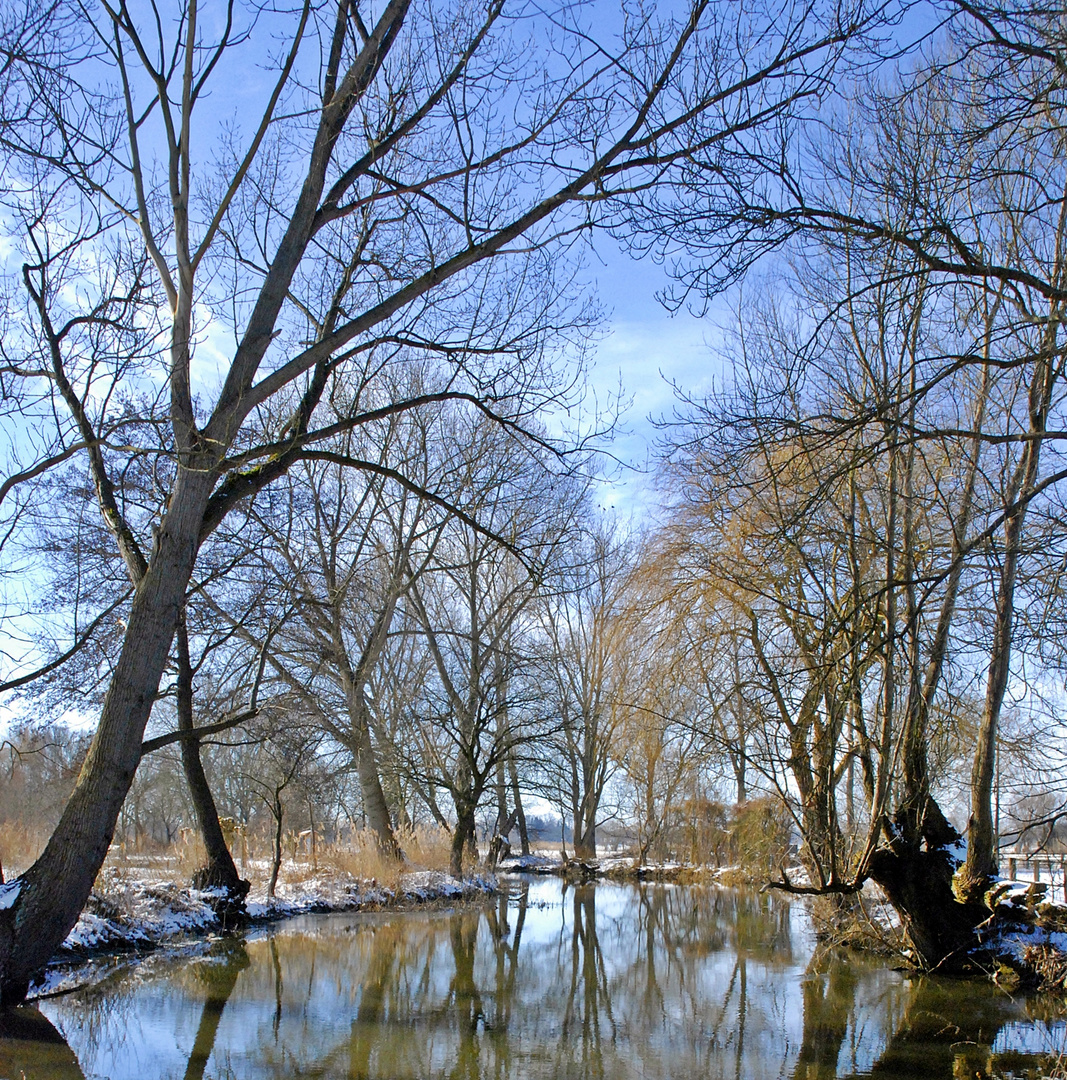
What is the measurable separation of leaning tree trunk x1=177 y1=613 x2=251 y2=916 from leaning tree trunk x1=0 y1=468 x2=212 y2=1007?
5.97 metres

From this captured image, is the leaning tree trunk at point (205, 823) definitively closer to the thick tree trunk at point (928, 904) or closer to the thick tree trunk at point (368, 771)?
the thick tree trunk at point (368, 771)

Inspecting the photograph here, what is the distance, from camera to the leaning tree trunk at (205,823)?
1190 centimetres

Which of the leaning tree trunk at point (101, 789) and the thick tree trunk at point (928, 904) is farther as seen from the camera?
the thick tree trunk at point (928, 904)

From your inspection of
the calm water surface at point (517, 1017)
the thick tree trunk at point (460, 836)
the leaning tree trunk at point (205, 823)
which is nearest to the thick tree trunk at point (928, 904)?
the calm water surface at point (517, 1017)

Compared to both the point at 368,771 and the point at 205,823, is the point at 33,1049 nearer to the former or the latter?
the point at 205,823

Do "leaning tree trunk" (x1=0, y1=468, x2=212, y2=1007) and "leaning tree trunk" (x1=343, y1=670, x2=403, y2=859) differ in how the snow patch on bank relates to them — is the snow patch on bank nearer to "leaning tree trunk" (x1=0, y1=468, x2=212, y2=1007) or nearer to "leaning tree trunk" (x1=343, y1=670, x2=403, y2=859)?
"leaning tree trunk" (x1=343, y1=670, x2=403, y2=859)

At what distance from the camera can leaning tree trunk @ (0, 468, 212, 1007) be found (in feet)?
18.8

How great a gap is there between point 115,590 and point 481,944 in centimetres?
625

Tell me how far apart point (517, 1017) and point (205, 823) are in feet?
22.7

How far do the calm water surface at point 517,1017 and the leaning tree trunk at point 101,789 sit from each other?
53 centimetres

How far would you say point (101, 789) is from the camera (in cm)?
582

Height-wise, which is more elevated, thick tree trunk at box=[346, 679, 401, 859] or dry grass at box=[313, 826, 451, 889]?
thick tree trunk at box=[346, 679, 401, 859]

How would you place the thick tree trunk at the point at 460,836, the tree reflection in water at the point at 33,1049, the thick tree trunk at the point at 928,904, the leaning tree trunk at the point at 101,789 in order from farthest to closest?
the thick tree trunk at the point at 460,836 < the thick tree trunk at the point at 928,904 < the leaning tree trunk at the point at 101,789 < the tree reflection in water at the point at 33,1049

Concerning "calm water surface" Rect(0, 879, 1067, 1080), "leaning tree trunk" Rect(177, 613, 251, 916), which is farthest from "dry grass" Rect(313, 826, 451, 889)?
"calm water surface" Rect(0, 879, 1067, 1080)
